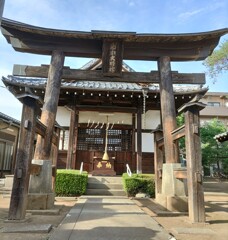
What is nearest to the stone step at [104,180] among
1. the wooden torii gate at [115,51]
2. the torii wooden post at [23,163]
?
the wooden torii gate at [115,51]

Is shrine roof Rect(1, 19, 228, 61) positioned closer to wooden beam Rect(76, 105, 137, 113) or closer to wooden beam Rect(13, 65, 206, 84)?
wooden beam Rect(13, 65, 206, 84)

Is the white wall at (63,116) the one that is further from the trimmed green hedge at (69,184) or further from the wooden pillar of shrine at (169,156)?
the wooden pillar of shrine at (169,156)

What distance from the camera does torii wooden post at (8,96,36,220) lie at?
4.63 metres

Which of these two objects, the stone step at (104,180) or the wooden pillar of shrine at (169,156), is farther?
the stone step at (104,180)

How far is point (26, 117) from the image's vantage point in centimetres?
509

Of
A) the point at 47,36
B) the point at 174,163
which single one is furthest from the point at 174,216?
the point at 47,36

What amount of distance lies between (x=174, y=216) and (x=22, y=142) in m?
3.85

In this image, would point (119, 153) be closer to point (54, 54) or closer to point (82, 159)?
point (82, 159)

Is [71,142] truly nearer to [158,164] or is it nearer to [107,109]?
[107,109]

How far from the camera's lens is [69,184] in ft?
29.6

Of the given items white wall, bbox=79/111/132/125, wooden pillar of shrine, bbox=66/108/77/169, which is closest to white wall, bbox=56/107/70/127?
white wall, bbox=79/111/132/125

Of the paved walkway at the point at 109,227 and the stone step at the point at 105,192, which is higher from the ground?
the stone step at the point at 105,192

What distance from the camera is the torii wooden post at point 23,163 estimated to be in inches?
182

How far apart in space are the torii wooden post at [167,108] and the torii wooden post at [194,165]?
58.5 inches
